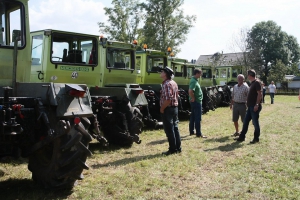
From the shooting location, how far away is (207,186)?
176 inches

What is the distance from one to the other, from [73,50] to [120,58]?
1.59 m

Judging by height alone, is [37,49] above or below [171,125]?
above

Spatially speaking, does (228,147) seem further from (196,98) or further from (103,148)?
(103,148)

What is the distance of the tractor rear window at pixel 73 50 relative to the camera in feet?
21.9

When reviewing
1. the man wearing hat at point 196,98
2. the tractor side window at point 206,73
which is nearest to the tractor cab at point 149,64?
the man wearing hat at point 196,98

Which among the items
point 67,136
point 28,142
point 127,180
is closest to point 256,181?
point 127,180

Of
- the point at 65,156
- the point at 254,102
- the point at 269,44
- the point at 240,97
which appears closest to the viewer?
the point at 65,156

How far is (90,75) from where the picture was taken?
7.17 meters

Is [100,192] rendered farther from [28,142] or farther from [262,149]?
[262,149]

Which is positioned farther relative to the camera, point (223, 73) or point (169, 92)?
point (223, 73)

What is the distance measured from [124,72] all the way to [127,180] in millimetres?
4114

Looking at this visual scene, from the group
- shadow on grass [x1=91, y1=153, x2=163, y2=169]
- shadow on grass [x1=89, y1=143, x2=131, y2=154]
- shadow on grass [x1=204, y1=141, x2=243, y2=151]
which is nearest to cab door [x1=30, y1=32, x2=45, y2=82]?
shadow on grass [x1=89, y1=143, x2=131, y2=154]

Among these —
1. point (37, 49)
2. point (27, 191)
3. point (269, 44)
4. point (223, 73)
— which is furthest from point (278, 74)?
point (27, 191)

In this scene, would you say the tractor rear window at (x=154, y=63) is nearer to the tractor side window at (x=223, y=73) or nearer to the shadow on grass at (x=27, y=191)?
the shadow on grass at (x=27, y=191)
